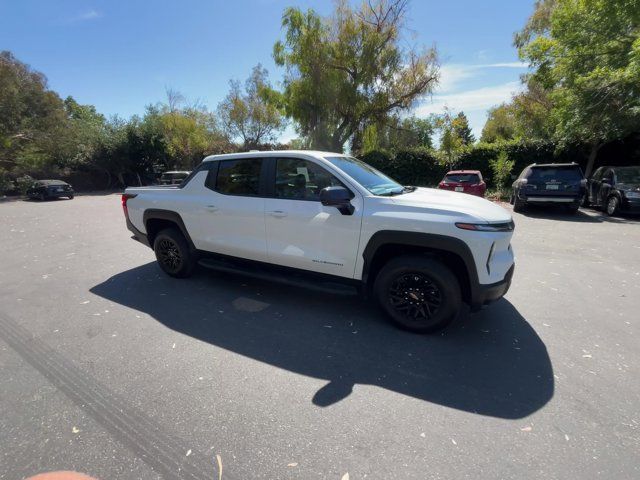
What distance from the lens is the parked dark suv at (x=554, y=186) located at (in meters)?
10.3

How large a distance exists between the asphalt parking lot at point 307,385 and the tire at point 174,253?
1.18 feet

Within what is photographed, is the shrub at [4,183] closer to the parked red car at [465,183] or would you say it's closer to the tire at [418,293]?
the parked red car at [465,183]

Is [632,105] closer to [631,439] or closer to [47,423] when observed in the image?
[631,439]

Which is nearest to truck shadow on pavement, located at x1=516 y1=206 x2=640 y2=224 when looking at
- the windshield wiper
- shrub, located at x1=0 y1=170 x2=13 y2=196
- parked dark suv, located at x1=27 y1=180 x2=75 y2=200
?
the windshield wiper

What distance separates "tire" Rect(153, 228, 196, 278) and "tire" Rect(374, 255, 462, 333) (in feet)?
9.54

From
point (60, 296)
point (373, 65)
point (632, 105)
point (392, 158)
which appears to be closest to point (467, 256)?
point (60, 296)

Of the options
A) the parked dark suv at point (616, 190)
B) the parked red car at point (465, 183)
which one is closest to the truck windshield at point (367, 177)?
the parked red car at point (465, 183)

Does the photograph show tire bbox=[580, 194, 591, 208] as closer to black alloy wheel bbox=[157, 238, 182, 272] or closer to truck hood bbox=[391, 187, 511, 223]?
truck hood bbox=[391, 187, 511, 223]

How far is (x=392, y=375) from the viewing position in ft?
9.30

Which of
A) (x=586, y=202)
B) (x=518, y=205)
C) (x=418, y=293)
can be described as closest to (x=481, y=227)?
(x=418, y=293)

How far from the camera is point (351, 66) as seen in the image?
67.3 ft

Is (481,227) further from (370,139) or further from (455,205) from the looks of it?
(370,139)

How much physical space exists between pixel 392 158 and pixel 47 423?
19892 mm

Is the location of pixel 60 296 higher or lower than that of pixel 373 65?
lower
